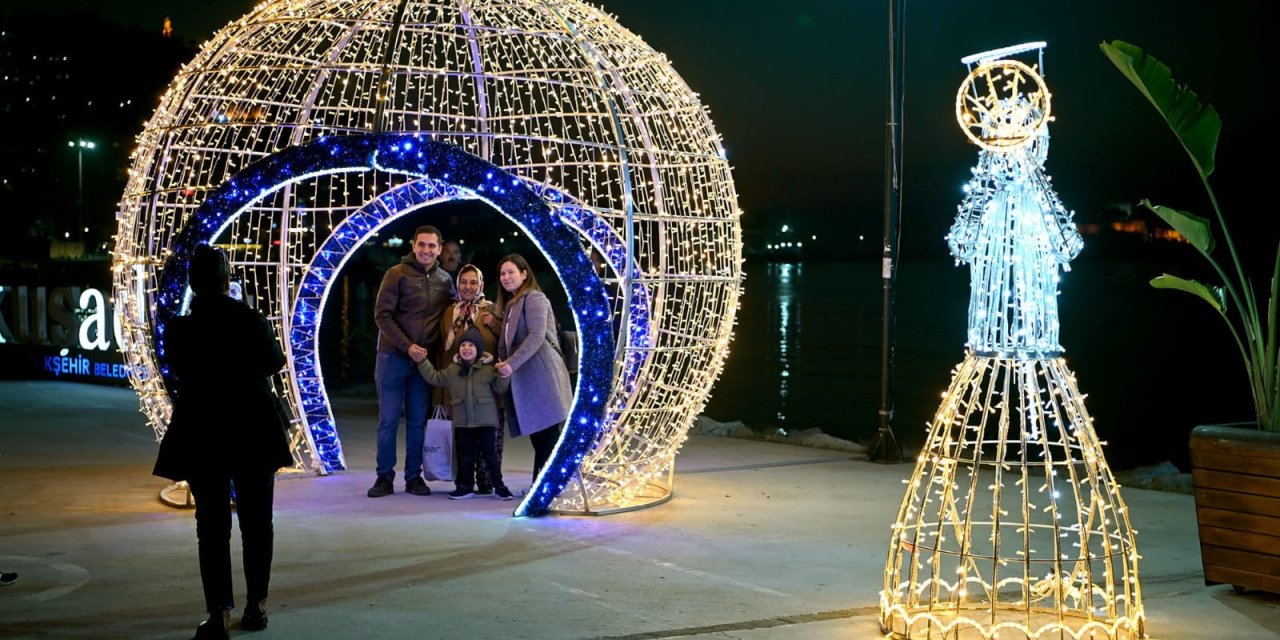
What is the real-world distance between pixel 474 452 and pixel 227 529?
341 cm

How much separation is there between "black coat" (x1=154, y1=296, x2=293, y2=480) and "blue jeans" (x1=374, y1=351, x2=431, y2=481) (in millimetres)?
3363

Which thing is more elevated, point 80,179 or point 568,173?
point 80,179

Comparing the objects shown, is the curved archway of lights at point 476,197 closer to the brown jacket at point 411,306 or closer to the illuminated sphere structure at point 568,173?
the illuminated sphere structure at point 568,173

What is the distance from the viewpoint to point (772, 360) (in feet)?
109

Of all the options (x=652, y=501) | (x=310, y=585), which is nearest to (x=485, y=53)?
(x=652, y=501)

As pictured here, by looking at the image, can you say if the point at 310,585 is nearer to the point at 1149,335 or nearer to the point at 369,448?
the point at 369,448

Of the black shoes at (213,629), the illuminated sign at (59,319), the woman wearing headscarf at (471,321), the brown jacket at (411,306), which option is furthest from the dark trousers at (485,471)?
Result: the illuminated sign at (59,319)

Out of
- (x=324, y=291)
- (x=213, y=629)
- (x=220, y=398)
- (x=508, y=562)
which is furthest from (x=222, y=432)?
(x=324, y=291)

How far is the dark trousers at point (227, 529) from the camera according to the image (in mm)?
5711

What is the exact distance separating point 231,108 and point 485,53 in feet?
6.03

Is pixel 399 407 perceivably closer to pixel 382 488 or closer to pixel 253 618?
pixel 382 488

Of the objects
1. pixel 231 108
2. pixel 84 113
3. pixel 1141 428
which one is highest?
pixel 84 113

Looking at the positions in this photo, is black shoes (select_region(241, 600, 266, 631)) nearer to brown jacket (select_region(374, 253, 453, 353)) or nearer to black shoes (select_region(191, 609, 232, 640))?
black shoes (select_region(191, 609, 232, 640))

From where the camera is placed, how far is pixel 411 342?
30.2 ft
